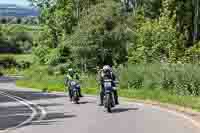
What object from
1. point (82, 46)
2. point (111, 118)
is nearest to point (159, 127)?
point (111, 118)

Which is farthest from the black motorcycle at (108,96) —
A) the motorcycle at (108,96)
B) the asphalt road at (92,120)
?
the asphalt road at (92,120)

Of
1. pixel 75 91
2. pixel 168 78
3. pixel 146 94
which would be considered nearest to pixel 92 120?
pixel 75 91

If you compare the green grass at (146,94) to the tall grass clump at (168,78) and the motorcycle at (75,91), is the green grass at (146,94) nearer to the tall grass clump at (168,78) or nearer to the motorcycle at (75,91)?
the tall grass clump at (168,78)

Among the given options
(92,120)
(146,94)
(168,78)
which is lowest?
(146,94)

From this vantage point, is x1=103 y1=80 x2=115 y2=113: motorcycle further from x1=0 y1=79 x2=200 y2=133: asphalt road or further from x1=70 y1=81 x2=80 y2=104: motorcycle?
x1=70 y1=81 x2=80 y2=104: motorcycle

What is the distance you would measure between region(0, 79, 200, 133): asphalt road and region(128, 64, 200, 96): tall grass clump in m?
6.48

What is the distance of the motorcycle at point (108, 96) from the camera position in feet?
79.7

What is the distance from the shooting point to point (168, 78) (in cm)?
3641

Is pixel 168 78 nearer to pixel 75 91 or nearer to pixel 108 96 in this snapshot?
pixel 75 91

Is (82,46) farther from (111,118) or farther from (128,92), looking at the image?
(111,118)

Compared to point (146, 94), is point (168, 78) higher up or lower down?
higher up

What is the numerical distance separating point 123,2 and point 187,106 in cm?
4580

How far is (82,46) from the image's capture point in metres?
57.8

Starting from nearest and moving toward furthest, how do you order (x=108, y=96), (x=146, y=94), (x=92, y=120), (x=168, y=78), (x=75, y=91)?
(x=92, y=120) < (x=108, y=96) < (x=75, y=91) < (x=146, y=94) < (x=168, y=78)
